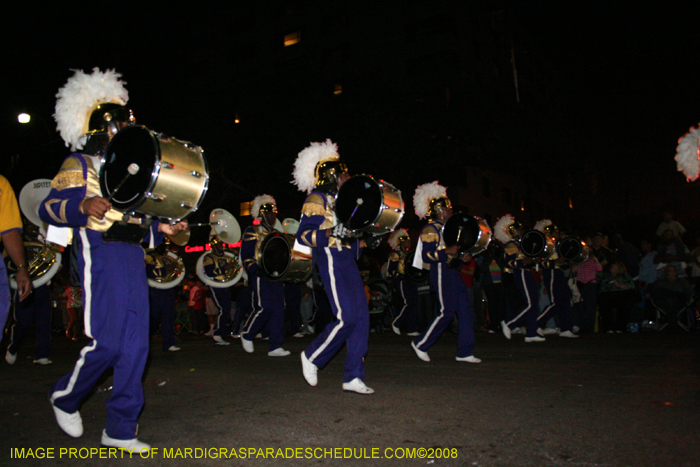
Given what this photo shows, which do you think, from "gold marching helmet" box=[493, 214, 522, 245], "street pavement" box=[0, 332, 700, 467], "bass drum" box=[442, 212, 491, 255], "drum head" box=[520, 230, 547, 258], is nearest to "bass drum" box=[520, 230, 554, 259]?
"drum head" box=[520, 230, 547, 258]

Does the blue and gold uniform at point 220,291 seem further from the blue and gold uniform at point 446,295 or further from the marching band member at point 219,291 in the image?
the blue and gold uniform at point 446,295

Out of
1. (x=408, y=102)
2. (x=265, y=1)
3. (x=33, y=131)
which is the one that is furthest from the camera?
(x=265, y=1)

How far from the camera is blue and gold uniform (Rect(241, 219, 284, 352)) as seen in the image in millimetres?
8266

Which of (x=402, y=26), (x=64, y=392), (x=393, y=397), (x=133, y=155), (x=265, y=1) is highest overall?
(x=265, y=1)

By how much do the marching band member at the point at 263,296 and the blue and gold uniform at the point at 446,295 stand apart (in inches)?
98.5

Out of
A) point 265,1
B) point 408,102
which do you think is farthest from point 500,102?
point 265,1

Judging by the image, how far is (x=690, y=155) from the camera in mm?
6246

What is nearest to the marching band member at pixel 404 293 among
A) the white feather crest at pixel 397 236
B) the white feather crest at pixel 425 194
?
the white feather crest at pixel 397 236

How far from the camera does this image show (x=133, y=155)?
11.3 ft

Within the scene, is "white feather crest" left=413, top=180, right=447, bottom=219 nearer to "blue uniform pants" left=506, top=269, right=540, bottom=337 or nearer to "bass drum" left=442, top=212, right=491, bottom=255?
"bass drum" left=442, top=212, right=491, bottom=255

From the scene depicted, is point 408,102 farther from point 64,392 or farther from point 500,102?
point 64,392

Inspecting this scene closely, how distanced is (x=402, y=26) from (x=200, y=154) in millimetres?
33732

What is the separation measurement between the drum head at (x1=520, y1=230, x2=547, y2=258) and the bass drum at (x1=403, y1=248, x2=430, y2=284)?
1.94 meters

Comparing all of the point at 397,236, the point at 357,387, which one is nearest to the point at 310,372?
the point at 357,387
